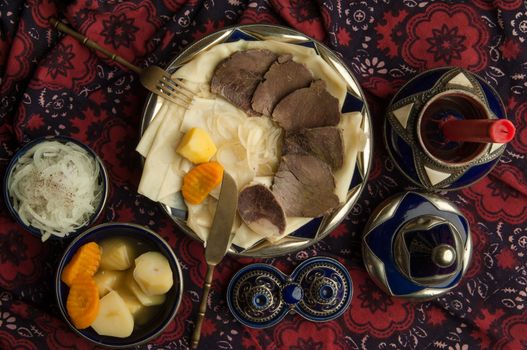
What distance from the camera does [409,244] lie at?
191 centimetres

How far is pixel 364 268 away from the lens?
2182mm

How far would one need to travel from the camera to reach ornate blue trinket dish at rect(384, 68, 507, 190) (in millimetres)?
1868

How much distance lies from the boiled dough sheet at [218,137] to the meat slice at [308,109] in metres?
0.05

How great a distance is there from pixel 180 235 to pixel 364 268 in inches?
28.9

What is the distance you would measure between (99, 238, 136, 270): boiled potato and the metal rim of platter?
0.63 ft

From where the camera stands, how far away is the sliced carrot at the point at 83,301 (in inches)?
73.7

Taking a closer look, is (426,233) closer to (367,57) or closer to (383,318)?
(383,318)

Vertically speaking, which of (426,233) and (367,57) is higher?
(367,57)

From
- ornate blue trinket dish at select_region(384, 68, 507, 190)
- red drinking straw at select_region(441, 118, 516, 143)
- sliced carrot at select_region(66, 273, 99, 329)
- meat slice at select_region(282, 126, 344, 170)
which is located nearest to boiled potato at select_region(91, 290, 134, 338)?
sliced carrot at select_region(66, 273, 99, 329)

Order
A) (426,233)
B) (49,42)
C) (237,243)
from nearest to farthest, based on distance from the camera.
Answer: (426,233)
(237,243)
(49,42)

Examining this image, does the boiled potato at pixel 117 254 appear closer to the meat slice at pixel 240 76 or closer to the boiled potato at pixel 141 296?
the boiled potato at pixel 141 296

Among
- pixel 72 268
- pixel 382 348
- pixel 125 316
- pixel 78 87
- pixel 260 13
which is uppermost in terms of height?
pixel 260 13

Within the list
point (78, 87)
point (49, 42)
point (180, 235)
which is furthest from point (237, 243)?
point (49, 42)

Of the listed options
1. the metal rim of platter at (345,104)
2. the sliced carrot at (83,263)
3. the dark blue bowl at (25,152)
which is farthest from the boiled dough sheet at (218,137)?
the sliced carrot at (83,263)
